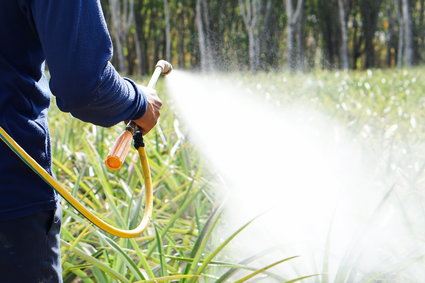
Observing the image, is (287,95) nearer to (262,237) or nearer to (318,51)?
(262,237)

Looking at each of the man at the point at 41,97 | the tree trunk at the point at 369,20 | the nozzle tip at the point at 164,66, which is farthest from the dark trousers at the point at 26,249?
the tree trunk at the point at 369,20

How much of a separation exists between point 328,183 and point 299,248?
1117mm

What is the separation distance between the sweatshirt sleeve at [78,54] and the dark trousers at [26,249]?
297 millimetres

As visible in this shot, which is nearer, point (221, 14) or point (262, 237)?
point (262, 237)

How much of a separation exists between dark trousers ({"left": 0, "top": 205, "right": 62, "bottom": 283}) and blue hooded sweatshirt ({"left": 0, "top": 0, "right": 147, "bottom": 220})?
0.03m

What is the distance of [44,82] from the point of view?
1.72 m

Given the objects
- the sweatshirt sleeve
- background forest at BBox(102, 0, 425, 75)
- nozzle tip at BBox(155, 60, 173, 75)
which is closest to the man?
the sweatshirt sleeve

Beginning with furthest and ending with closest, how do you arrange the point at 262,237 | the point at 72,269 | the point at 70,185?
1. the point at 70,185
2. the point at 262,237
3. the point at 72,269

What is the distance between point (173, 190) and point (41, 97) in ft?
5.57

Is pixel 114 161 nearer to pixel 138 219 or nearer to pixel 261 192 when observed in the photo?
pixel 138 219

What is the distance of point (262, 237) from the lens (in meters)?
2.70

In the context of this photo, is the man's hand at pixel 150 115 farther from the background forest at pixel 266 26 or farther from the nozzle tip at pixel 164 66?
the background forest at pixel 266 26

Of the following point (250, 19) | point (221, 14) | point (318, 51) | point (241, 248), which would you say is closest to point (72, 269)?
point (241, 248)

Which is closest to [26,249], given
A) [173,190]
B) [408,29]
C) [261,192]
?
[173,190]
